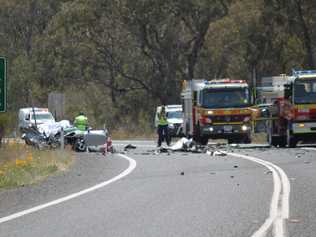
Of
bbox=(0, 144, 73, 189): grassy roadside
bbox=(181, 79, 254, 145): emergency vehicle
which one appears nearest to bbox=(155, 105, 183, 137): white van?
bbox=(181, 79, 254, 145): emergency vehicle

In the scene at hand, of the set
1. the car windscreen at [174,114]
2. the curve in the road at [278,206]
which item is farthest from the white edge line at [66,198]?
the car windscreen at [174,114]

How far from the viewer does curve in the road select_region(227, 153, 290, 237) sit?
10461mm

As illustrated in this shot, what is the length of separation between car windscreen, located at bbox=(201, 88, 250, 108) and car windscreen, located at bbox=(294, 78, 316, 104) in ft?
12.4

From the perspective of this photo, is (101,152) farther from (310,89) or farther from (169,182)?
(169,182)

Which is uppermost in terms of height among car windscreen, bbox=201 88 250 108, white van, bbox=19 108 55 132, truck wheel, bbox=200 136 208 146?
car windscreen, bbox=201 88 250 108

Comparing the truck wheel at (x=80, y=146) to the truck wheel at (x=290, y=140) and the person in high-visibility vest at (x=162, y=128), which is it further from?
the truck wheel at (x=290, y=140)

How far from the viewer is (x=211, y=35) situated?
53.0 metres

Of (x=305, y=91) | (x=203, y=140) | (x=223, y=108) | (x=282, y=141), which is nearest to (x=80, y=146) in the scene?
(x=203, y=140)

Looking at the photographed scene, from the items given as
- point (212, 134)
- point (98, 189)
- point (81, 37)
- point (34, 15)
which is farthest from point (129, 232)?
point (34, 15)

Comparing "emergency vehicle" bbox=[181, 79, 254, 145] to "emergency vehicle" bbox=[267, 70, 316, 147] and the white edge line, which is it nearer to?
"emergency vehicle" bbox=[267, 70, 316, 147]

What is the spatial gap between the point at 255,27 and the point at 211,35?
12.3ft

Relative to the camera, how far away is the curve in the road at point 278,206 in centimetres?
1046

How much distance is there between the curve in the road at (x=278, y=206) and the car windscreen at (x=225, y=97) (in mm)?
14223

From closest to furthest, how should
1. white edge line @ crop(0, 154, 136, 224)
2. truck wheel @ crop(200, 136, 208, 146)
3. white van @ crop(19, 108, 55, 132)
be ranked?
white edge line @ crop(0, 154, 136, 224) < truck wheel @ crop(200, 136, 208, 146) < white van @ crop(19, 108, 55, 132)
